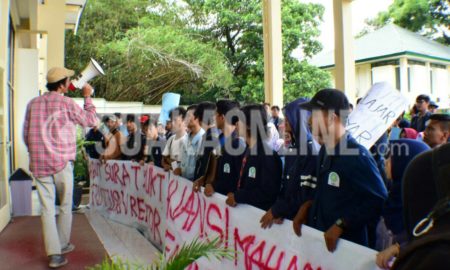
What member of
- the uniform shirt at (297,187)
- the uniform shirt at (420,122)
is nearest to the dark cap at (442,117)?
the uniform shirt at (297,187)

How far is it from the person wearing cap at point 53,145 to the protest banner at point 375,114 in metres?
2.62

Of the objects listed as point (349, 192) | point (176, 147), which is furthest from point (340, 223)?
point (176, 147)

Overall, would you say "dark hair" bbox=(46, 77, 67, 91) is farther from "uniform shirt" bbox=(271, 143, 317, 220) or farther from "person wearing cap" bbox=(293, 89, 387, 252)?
"person wearing cap" bbox=(293, 89, 387, 252)

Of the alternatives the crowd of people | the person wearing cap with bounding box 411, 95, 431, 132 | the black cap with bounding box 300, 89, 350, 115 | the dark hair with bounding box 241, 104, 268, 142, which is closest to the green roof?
the person wearing cap with bounding box 411, 95, 431, 132

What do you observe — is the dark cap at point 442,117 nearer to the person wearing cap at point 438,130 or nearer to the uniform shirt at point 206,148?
→ the person wearing cap at point 438,130

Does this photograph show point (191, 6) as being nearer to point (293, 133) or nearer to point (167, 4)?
point (167, 4)

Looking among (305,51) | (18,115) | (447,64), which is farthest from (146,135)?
(447,64)

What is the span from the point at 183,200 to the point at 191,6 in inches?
872

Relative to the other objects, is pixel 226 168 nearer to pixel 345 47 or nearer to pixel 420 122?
pixel 420 122

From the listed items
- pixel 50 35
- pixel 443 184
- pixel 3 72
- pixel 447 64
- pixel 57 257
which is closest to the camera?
pixel 443 184

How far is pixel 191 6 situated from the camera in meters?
24.8

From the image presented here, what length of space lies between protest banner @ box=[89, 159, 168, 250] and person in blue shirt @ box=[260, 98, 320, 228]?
215 cm

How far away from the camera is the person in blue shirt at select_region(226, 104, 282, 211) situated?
3.04 metres

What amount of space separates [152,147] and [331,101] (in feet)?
13.2
